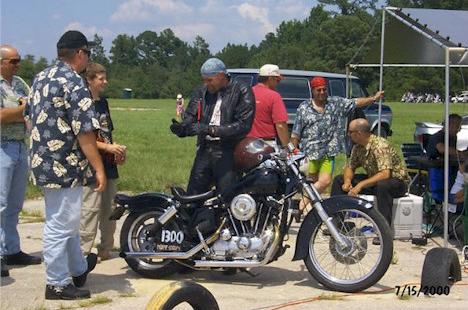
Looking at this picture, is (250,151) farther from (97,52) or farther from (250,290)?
(97,52)

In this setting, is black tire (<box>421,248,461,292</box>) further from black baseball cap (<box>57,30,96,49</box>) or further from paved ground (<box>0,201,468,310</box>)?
black baseball cap (<box>57,30,96,49</box>)

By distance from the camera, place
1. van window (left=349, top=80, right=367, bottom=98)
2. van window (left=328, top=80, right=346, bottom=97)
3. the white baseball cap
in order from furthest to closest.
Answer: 1. van window (left=349, top=80, right=367, bottom=98)
2. van window (left=328, top=80, right=346, bottom=97)
3. the white baseball cap

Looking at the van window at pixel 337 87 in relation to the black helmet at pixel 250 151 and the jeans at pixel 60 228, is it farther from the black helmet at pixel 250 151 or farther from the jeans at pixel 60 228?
the jeans at pixel 60 228

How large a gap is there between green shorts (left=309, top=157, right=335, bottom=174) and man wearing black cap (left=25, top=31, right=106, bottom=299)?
3210 mm

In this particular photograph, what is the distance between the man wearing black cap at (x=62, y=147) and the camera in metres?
4.87

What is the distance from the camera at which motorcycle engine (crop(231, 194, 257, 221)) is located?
17.6 feet

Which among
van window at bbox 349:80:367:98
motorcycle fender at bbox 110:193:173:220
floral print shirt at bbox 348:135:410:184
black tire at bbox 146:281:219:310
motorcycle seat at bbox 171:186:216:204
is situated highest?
van window at bbox 349:80:367:98

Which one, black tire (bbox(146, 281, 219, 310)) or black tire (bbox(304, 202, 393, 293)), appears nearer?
black tire (bbox(146, 281, 219, 310))

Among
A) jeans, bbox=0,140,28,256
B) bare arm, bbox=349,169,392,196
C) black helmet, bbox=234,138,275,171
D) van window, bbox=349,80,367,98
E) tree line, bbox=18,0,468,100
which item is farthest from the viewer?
tree line, bbox=18,0,468,100

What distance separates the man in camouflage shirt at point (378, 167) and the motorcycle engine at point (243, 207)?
2.00 m

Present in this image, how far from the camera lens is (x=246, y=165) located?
560 cm

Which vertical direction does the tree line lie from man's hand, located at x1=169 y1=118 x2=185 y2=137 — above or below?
above

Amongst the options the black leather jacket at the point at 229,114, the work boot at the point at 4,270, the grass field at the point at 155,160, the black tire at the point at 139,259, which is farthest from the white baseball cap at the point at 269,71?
the grass field at the point at 155,160

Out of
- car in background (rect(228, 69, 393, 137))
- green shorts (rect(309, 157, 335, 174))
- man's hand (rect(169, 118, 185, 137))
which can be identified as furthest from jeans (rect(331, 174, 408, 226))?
car in background (rect(228, 69, 393, 137))
